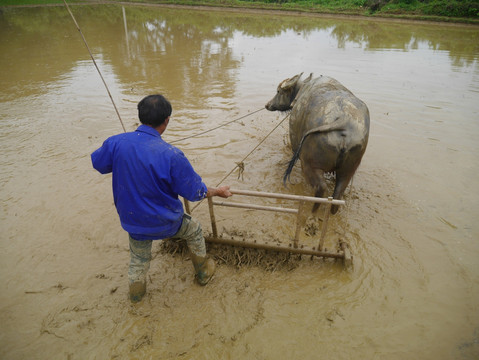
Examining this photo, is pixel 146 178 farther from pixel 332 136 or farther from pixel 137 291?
pixel 332 136

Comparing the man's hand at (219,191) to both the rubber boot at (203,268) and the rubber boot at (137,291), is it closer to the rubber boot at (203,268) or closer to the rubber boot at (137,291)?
the rubber boot at (203,268)

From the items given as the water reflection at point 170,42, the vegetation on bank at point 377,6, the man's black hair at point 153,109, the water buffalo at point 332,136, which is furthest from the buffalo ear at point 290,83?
the vegetation on bank at point 377,6

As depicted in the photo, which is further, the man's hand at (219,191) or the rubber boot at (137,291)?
the rubber boot at (137,291)

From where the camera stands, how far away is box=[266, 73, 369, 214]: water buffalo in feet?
9.43

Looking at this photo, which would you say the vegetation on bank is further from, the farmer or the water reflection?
the farmer

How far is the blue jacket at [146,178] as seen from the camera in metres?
1.85

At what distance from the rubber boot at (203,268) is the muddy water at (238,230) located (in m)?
0.09

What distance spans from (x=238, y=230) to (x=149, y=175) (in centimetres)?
163

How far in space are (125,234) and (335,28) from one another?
20079 mm

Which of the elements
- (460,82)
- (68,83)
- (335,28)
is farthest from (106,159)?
(335,28)

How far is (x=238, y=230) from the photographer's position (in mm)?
3258

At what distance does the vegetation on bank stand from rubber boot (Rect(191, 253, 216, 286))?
989 inches

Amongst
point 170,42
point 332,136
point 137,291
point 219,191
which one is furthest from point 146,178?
point 170,42

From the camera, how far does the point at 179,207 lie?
218 cm
